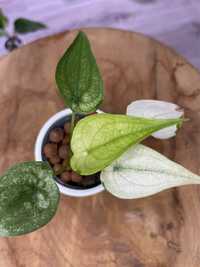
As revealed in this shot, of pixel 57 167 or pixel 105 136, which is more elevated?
pixel 105 136

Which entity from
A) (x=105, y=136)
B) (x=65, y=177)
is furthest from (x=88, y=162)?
(x=65, y=177)

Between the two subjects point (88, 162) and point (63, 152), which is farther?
point (63, 152)

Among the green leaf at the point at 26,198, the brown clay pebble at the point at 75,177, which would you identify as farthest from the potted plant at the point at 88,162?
the brown clay pebble at the point at 75,177

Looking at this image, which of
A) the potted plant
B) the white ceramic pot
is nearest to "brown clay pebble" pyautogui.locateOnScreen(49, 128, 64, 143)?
the white ceramic pot

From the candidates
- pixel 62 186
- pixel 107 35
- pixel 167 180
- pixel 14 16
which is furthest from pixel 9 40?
pixel 167 180

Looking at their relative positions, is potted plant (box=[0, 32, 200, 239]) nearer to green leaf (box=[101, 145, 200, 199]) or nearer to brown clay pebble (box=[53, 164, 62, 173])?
green leaf (box=[101, 145, 200, 199])

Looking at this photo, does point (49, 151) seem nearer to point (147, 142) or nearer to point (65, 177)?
point (65, 177)
